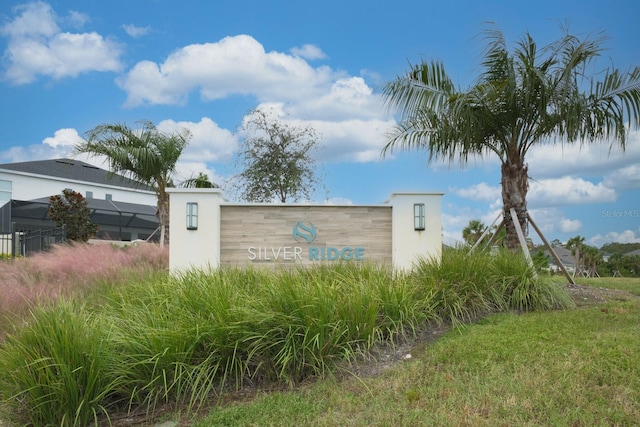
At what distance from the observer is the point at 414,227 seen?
10.3m

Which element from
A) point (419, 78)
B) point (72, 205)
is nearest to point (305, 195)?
point (72, 205)

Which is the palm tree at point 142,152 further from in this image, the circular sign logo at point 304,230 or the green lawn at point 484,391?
the green lawn at point 484,391

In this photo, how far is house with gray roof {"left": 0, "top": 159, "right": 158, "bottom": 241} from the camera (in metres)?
28.0

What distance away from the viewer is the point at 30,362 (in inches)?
174

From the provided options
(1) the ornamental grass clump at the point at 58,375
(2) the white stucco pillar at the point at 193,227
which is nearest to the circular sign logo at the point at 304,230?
(2) the white stucco pillar at the point at 193,227

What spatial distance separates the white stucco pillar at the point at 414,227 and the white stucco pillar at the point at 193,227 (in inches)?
143

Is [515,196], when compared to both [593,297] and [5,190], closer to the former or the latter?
[593,297]

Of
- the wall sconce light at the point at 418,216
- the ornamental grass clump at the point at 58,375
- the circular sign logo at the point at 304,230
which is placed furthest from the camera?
the circular sign logo at the point at 304,230

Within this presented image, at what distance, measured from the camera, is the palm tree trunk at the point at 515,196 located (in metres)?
10.4

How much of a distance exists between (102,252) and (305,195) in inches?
461

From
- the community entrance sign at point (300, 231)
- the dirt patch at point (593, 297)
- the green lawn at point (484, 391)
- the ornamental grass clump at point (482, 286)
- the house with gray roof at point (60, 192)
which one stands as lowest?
the green lawn at point (484, 391)

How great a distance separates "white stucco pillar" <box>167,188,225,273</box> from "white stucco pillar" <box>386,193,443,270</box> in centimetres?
363

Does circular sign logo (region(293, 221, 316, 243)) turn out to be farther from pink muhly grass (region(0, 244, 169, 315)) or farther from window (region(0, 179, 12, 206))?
window (region(0, 179, 12, 206))

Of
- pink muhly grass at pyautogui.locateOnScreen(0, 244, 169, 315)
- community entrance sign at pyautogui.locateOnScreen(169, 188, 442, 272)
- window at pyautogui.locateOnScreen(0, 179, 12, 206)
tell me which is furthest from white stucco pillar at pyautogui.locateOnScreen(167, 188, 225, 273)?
window at pyautogui.locateOnScreen(0, 179, 12, 206)
